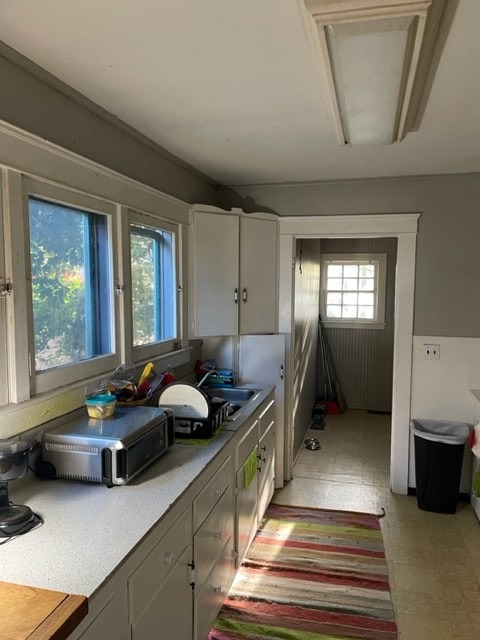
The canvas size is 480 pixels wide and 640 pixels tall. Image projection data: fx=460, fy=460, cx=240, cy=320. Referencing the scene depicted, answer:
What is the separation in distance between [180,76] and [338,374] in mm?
4578

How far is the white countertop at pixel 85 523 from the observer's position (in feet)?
3.69

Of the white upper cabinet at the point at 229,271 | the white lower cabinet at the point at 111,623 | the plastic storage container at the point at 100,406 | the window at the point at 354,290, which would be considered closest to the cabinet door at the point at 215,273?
the white upper cabinet at the point at 229,271

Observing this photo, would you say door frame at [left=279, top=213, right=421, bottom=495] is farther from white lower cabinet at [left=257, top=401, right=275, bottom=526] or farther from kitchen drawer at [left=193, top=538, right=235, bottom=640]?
kitchen drawer at [left=193, top=538, right=235, bottom=640]

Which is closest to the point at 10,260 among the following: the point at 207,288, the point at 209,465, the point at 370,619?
the point at 209,465

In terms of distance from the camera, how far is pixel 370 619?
2166 mm

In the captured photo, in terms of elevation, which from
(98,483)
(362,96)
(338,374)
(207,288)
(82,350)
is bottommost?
(338,374)

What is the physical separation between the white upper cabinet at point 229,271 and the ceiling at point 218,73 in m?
0.48

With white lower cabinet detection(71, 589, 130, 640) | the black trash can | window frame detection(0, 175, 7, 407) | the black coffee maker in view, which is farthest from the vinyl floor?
window frame detection(0, 175, 7, 407)

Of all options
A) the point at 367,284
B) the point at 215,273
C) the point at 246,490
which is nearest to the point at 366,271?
the point at 367,284

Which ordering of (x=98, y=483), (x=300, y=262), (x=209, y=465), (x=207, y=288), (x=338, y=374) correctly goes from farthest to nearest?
(x=338, y=374), (x=300, y=262), (x=207, y=288), (x=209, y=465), (x=98, y=483)

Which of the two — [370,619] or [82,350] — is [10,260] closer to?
[82,350]

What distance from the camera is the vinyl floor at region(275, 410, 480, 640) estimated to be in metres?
2.19

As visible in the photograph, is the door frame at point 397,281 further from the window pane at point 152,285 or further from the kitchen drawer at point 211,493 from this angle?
the kitchen drawer at point 211,493

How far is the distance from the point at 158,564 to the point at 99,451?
411 millimetres
